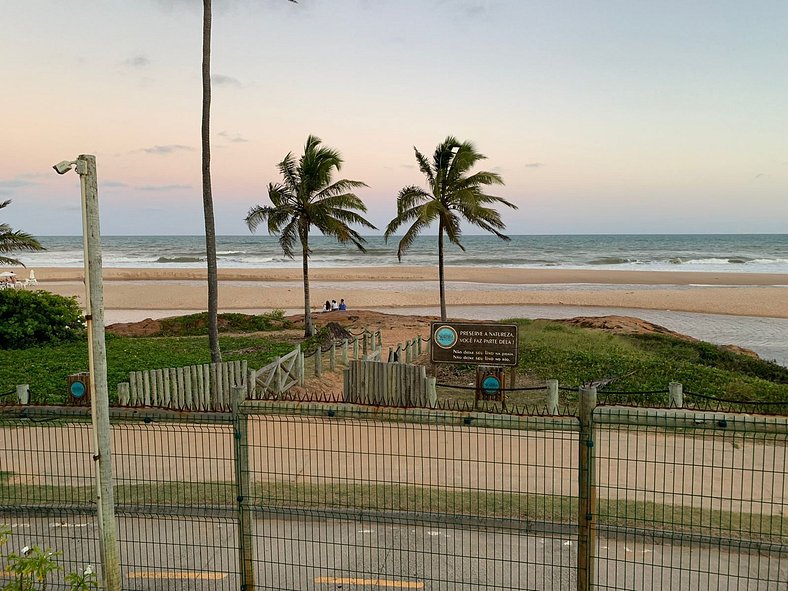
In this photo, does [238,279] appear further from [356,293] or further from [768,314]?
[768,314]

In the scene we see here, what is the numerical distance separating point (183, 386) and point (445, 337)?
551 centimetres

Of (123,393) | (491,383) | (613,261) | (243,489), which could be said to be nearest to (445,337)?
(491,383)

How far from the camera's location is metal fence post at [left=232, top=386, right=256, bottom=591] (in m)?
5.11

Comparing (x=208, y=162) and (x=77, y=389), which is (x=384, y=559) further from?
(x=208, y=162)

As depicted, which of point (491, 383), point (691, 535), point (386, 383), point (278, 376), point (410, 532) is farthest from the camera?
point (278, 376)

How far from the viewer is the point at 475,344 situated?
1441 cm

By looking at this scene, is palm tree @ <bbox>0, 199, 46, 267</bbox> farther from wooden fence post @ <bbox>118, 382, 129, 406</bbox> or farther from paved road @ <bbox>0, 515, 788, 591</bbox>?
paved road @ <bbox>0, 515, 788, 591</bbox>

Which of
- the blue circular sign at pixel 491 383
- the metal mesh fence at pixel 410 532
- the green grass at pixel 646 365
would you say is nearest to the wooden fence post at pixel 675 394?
the green grass at pixel 646 365

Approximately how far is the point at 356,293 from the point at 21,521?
43.6m

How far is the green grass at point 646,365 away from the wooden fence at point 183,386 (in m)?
8.06

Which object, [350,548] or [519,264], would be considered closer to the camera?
[350,548]

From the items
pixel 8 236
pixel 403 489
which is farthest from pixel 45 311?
pixel 403 489

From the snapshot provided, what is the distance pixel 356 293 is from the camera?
50.7m

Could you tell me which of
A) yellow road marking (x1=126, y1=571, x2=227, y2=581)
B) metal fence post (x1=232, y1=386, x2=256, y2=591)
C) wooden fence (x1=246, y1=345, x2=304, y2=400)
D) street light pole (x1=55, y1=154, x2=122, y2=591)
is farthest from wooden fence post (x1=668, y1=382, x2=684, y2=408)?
street light pole (x1=55, y1=154, x2=122, y2=591)
